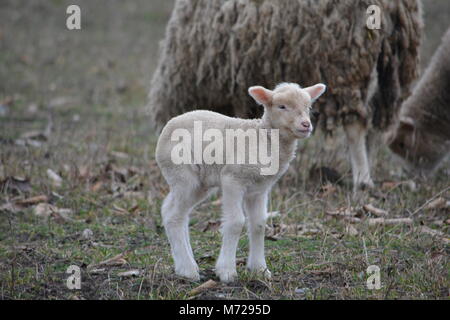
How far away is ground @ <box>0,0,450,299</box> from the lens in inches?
151

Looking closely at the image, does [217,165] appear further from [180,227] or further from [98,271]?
[98,271]

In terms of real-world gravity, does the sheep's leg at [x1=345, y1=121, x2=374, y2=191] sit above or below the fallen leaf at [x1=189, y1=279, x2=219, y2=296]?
above

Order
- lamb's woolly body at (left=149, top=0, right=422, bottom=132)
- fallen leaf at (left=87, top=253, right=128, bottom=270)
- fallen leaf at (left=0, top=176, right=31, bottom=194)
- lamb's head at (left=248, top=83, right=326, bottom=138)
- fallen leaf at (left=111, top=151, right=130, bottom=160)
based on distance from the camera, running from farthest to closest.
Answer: fallen leaf at (left=111, top=151, right=130, bottom=160) < fallen leaf at (left=0, top=176, right=31, bottom=194) < lamb's woolly body at (left=149, top=0, right=422, bottom=132) < fallen leaf at (left=87, top=253, right=128, bottom=270) < lamb's head at (left=248, top=83, right=326, bottom=138)

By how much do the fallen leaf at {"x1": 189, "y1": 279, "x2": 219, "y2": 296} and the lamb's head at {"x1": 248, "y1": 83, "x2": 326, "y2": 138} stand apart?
929 millimetres

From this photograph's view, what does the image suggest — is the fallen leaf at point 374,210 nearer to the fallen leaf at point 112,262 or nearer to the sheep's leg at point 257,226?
the sheep's leg at point 257,226

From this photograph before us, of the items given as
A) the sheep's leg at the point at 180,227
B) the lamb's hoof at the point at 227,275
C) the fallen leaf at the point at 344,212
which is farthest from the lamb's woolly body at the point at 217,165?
the fallen leaf at the point at 344,212

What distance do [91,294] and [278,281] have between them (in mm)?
1080

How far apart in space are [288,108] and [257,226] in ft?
2.37

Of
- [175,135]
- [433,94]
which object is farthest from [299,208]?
[433,94]

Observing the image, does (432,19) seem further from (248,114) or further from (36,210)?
(36,210)

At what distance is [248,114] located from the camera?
6.48m

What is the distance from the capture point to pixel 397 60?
20.0 feet

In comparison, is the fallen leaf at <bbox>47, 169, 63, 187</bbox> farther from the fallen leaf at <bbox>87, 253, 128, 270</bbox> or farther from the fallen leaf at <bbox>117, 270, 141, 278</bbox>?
the fallen leaf at <bbox>117, 270, 141, 278</bbox>

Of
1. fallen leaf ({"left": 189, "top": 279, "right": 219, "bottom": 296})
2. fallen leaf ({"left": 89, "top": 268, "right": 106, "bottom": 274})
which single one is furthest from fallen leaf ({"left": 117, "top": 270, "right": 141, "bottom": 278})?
fallen leaf ({"left": 189, "top": 279, "right": 219, "bottom": 296})
